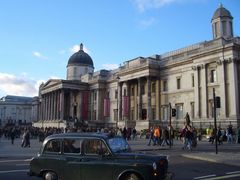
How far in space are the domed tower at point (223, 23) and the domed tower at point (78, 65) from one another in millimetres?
45275

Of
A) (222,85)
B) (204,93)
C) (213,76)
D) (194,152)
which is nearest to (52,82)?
(204,93)

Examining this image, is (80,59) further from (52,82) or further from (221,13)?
(221,13)

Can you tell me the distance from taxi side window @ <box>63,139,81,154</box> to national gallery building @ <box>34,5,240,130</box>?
22505mm

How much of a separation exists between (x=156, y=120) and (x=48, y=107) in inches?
1561

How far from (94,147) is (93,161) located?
0.44 meters

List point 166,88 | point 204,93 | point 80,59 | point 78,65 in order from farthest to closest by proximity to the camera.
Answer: point 80,59 → point 78,65 → point 166,88 → point 204,93

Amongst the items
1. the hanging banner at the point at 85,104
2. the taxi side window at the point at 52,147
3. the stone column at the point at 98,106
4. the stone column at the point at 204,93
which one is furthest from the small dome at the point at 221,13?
the taxi side window at the point at 52,147

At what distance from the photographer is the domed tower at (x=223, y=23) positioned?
4969cm

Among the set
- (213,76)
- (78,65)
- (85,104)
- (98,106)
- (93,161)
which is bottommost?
(93,161)

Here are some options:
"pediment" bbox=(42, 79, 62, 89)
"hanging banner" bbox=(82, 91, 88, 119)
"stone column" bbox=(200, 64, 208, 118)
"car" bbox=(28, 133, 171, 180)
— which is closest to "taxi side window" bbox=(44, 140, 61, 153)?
"car" bbox=(28, 133, 171, 180)

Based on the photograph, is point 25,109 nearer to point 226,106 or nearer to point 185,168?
point 226,106

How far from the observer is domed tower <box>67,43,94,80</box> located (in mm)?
88938

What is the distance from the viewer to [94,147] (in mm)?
9375

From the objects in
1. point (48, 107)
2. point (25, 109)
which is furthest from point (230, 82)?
point (25, 109)
